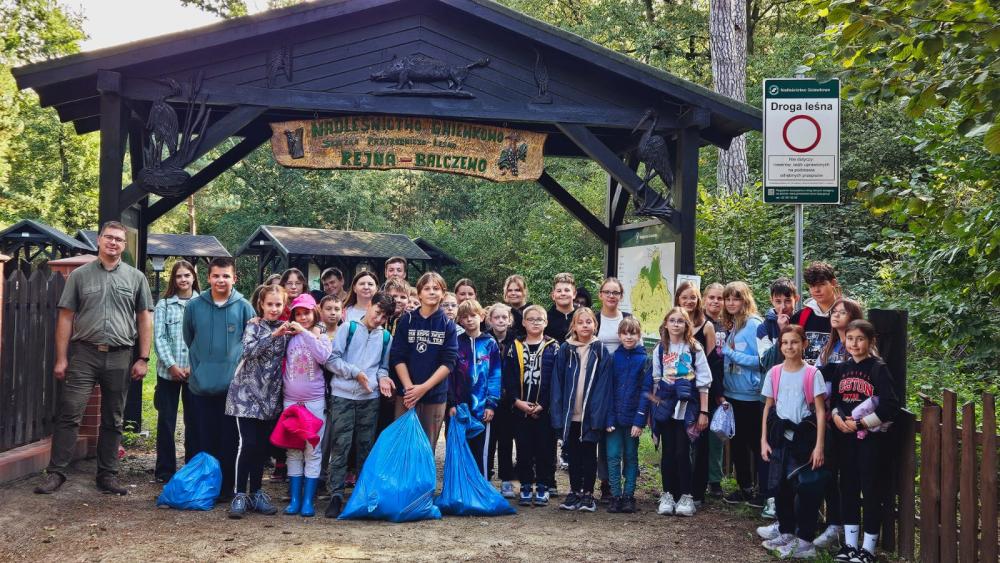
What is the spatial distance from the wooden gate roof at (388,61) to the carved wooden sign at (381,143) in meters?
0.22

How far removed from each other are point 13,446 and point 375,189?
35.7 meters

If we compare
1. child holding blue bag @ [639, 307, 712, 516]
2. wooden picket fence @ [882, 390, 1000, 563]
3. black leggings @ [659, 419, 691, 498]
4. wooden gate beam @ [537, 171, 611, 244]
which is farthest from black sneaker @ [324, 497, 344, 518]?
wooden gate beam @ [537, 171, 611, 244]

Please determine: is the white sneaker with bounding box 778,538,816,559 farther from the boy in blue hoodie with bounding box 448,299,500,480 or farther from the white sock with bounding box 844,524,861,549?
the boy in blue hoodie with bounding box 448,299,500,480

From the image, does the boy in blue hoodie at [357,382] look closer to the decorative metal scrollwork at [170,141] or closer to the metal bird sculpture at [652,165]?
the decorative metal scrollwork at [170,141]

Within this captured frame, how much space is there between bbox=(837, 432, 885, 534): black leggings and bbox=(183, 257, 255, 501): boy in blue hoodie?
14.5 feet

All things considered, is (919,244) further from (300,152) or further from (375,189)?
(375,189)

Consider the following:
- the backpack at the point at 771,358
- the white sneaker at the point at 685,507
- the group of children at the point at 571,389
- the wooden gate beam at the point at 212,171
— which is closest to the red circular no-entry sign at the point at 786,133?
the group of children at the point at 571,389

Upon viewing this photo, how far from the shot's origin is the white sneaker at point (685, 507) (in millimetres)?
6707

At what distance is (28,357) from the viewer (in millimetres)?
6934

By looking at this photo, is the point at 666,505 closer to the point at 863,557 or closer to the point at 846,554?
the point at 846,554

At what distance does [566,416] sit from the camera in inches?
270

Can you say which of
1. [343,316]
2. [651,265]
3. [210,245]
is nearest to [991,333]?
[651,265]

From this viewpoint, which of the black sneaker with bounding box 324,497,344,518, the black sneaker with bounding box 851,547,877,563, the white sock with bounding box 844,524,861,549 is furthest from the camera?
the black sneaker with bounding box 324,497,344,518

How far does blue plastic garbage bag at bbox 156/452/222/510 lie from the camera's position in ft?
20.9
